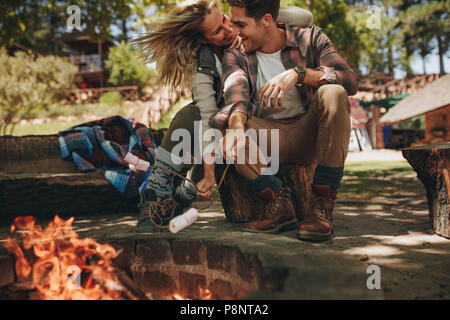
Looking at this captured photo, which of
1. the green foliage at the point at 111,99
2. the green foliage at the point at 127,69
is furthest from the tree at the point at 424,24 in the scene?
the green foliage at the point at 111,99

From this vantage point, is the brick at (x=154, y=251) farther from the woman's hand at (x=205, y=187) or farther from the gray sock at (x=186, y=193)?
the gray sock at (x=186, y=193)

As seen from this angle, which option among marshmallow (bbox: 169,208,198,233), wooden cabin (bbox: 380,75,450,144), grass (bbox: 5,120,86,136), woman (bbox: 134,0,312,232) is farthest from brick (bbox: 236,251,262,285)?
grass (bbox: 5,120,86,136)

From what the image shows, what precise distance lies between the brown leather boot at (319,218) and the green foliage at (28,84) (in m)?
Result: 13.5

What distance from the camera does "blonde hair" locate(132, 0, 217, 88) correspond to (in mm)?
2744

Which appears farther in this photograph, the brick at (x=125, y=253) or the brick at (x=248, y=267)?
the brick at (x=125, y=253)

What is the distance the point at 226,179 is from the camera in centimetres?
286

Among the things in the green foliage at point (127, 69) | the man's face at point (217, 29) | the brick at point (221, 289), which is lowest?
the brick at point (221, 289)

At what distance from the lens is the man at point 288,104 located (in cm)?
223

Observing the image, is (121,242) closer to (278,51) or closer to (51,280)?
(51,280)

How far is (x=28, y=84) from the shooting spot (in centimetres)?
1680

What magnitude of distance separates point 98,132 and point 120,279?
9.64 ft

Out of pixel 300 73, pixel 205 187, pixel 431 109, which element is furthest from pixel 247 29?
pixel 431 109

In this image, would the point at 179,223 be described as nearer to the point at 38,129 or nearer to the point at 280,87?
the point at 280,87

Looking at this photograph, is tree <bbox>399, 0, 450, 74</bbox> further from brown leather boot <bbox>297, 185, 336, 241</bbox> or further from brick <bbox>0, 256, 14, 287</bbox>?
brick <bbox>0, 256, 14, 287</bbox>
